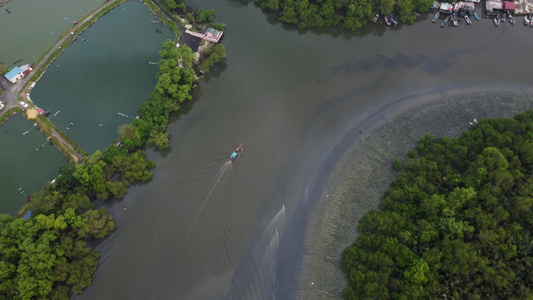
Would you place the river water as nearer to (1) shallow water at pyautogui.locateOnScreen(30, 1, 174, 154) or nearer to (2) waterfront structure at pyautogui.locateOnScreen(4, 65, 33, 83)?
(1) shallow water at pyautogui.locateOnScreen(30, 1, 174, 154)

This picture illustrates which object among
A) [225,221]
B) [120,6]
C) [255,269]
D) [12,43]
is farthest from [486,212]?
[12,43]

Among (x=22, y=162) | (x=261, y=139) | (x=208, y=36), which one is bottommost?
(x=261, y=139)

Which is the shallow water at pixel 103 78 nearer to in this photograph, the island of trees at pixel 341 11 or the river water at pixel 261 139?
the river water at pixel 261 139

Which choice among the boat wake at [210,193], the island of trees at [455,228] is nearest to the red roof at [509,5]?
the island of trees at [455,228]

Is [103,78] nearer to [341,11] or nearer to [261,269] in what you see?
[261,269]

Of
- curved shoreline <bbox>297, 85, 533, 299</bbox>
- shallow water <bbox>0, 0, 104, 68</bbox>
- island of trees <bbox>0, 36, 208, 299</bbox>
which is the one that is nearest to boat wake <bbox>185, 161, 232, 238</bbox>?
island of trees <bbox>0, 36, 208, 299</bbox>

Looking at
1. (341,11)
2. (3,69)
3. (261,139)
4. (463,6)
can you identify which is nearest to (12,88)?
(3,69)
